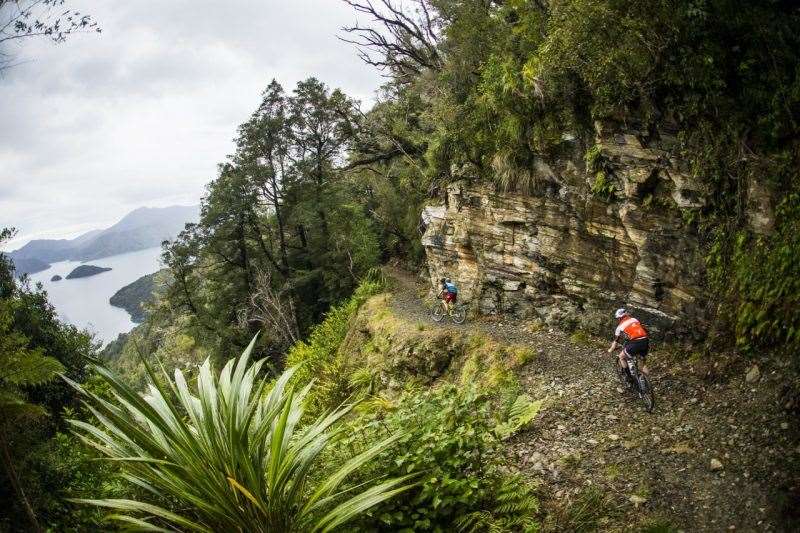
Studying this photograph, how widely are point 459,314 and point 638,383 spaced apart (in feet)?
21.9

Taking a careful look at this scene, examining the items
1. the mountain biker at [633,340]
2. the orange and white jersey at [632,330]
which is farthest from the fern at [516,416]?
the orange and white jersey at [632,330]

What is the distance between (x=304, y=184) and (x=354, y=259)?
4462mm

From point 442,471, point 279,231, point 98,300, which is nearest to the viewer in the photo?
point 442,471

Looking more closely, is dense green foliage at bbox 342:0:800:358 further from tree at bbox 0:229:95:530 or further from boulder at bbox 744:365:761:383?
tree at bbox 0:229:95:530

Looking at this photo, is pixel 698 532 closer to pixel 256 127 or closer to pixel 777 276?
pixel 777 276

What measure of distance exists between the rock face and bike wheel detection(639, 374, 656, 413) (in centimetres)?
210

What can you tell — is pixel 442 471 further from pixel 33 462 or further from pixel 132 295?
pixel 132 295

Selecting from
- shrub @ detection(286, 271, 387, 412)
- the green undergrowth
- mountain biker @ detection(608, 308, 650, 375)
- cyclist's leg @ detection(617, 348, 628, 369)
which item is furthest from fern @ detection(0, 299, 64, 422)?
shrub @ detection(286, 271, 387, 412)

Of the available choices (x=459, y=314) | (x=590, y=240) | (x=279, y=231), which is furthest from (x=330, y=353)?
(x=590, y=240)

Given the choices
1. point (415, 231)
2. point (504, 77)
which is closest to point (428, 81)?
point (504, 77)

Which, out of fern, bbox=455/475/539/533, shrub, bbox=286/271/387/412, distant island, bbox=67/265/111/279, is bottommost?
shrub, bbox=286/271/387/412

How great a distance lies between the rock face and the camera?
789 cm

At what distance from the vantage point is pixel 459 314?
12.9 m

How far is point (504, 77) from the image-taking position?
10227 millimetres
